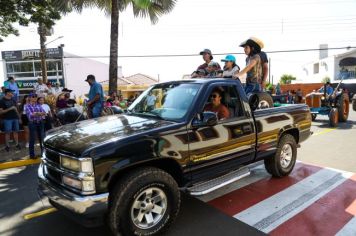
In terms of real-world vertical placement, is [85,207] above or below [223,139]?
below

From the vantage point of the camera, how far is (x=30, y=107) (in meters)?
7.32

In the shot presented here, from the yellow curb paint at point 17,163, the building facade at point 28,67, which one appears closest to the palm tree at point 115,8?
the yellow curb paint at point 17,163

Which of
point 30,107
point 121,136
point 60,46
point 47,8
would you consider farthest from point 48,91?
point 60,46

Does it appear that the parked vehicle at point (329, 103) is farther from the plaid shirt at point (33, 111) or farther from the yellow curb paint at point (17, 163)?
the yellow curb paint at point (17, 163)

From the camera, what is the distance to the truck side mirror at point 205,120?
144 inches

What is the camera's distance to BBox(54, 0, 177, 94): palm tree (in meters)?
11.5

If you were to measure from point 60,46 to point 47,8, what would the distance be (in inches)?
1149

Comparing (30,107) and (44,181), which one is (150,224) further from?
(30,107)

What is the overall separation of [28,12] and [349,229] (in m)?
11.5

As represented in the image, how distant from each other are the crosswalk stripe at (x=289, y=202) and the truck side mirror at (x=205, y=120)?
1364mm

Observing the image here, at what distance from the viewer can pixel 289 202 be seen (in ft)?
14.4

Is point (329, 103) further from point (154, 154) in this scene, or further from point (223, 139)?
point (154, 154)

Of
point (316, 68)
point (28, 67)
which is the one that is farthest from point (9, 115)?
point (316, 68)

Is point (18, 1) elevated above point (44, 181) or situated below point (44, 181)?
above
